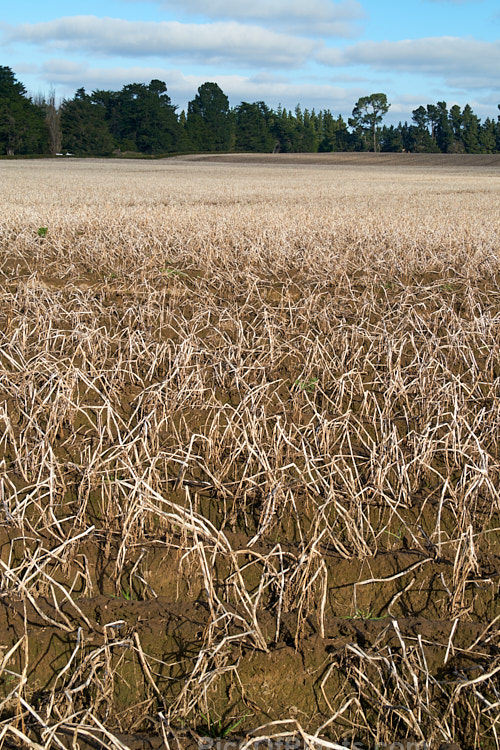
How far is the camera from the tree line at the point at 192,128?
63.1 m

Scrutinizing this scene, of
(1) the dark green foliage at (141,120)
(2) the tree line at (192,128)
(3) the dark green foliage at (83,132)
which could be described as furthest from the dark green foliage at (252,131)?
(3) the dark green foliage at (83,132)

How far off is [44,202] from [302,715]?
11954mm

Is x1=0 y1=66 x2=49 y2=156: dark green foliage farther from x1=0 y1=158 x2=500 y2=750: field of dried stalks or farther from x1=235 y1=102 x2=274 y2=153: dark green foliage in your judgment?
x1=0 y1=158 x2=500 y2=750: field of dried stalks

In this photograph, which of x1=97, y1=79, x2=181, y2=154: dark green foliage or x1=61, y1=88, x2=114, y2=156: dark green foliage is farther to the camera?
x1=97, y1=79, x2=181, y2=154: dark green foliage

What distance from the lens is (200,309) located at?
15.2 feet

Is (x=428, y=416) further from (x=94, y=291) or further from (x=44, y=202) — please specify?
(x=44, y=202)

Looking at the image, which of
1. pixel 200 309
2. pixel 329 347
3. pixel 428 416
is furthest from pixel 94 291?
pixel 428 416

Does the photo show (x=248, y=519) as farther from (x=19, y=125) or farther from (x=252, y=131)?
(x=252, y=131)

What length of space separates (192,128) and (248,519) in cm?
7990

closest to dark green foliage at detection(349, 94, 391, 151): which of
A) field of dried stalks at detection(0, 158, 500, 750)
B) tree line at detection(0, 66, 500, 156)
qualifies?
tree line at detection(0, 66, 500, 156)

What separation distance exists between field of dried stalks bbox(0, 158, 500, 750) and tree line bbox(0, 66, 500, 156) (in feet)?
204

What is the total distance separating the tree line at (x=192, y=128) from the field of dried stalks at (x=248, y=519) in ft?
204

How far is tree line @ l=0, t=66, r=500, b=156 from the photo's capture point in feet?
207

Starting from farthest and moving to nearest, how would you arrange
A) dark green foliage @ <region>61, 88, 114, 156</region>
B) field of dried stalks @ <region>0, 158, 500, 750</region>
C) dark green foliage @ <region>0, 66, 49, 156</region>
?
dark green foliage @ <region>61, 88, 114, 156</region> → dark green foliage @ <region>0, 66, 49, 156</region> → field of dried stalks @ <region>0, 158, 500, 750</region>
